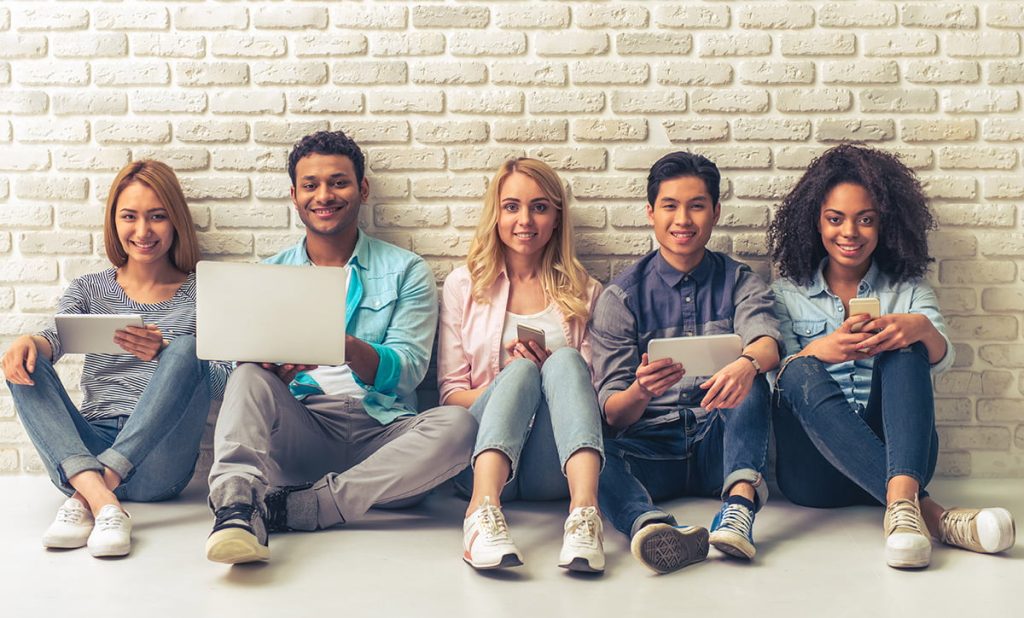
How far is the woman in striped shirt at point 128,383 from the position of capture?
8.75 ft

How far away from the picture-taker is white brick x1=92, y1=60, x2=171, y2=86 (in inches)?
131

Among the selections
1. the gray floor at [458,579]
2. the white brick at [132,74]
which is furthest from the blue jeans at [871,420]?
the white brick at [132,74]

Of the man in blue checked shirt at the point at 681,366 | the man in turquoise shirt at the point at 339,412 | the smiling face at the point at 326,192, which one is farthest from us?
the smiling face at the point at 326,192

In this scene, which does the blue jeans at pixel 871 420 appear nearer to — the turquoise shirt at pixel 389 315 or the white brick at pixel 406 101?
the turquoise shirt at pixel 389 315

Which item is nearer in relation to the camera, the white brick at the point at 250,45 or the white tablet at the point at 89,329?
the white tablet at the point at 89,329

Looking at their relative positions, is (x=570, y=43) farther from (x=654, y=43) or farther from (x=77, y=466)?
(x=77, y=466)

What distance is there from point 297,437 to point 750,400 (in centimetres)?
133

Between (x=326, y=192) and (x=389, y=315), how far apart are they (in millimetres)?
449

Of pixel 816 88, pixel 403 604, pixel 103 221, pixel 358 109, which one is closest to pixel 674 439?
pixel 403 604

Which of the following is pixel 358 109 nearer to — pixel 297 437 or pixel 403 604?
pixel 297 437

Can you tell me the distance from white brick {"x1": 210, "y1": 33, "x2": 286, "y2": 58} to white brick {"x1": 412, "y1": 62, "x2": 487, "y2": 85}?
0.44 meters

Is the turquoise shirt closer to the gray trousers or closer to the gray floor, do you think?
the gray trousers

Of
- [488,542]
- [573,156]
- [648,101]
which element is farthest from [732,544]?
[648,101]

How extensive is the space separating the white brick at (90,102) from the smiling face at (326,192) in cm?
75
